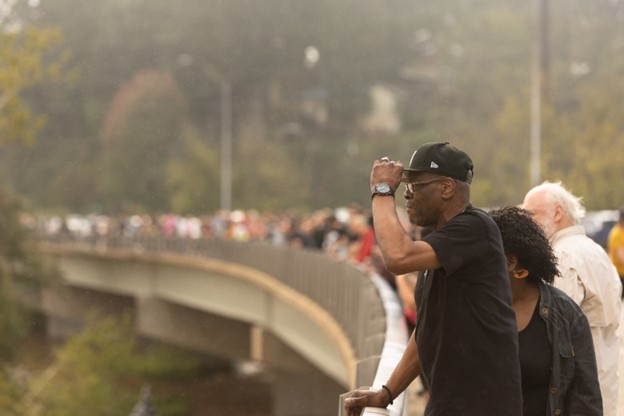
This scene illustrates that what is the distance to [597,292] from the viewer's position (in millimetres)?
5844

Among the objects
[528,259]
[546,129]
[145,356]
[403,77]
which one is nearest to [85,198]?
[403,77]

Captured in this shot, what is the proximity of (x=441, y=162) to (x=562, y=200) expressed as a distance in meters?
1.87

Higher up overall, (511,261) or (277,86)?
(277,86)

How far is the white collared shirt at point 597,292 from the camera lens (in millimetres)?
5836

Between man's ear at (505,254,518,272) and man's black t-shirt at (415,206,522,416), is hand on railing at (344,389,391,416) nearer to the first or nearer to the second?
man's black t-shirt at (415,206,522,416)

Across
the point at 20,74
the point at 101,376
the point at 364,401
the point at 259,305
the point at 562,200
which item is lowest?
the point at 101,376

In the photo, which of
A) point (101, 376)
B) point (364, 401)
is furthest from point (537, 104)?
point (364, 401)

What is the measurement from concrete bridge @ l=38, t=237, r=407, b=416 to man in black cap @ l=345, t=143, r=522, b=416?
1.86 feet

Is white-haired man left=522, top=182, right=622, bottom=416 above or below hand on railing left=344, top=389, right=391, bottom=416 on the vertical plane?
above

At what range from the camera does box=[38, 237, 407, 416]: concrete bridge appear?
1378 centimetres

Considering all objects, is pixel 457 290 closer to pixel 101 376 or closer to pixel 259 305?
pixel 259 305

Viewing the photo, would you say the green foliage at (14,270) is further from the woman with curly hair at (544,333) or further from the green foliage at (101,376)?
the woman with curly hair at (544,333)

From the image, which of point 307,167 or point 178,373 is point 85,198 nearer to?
point 307,167

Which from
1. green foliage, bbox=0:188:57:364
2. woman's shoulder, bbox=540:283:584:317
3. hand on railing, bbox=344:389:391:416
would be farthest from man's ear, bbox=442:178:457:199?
green foliage, bbox=0:188:57:364
